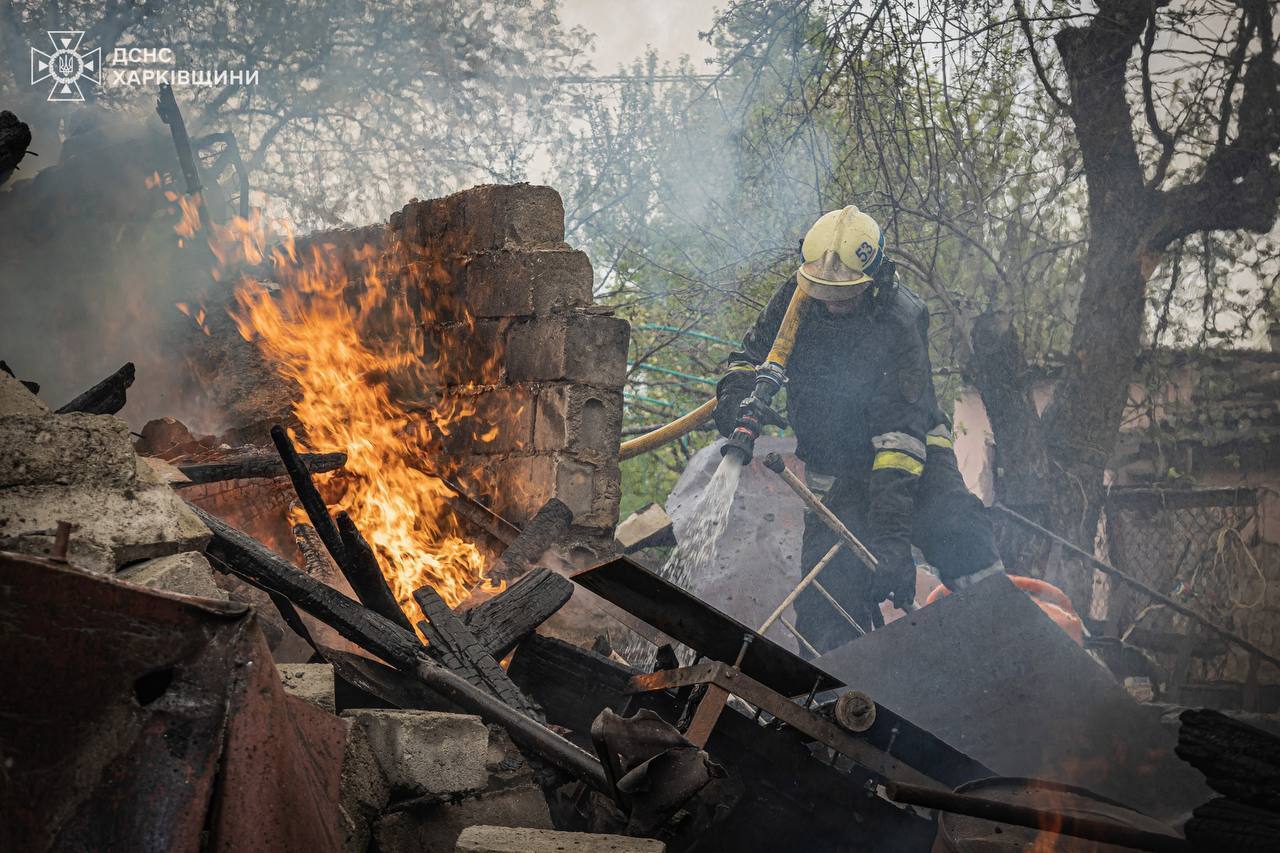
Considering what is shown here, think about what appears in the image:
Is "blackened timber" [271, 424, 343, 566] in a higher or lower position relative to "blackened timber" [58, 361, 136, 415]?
lower

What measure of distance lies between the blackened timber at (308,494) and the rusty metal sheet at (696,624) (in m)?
1.44

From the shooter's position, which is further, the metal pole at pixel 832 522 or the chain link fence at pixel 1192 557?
the chain link fence at pixel 1192 557

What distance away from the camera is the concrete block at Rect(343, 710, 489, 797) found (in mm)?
2818

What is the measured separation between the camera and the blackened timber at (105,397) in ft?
14.2

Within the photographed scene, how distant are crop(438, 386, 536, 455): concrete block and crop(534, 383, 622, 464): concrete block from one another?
3.2 inches

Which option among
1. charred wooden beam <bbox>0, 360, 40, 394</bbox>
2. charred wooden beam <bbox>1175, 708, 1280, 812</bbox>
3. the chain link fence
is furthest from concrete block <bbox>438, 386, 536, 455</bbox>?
the chain link fence

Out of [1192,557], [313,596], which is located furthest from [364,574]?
[1192,557]

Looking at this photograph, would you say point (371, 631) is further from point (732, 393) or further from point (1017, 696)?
point (732, 393)

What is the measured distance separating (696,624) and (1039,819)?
1095 millimetres

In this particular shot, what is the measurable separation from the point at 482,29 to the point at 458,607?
8864 millimetres

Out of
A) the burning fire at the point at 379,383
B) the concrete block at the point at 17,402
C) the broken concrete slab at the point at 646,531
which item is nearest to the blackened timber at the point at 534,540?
the burning fire at the point at 379,383

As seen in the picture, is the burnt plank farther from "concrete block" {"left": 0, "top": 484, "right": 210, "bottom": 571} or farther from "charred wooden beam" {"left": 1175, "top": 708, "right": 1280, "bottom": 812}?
"charred wooden beam" {"left": 1175, "top": 708, "right": 1280, "bottom": 812}

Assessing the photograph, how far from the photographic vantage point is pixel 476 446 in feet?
18.1

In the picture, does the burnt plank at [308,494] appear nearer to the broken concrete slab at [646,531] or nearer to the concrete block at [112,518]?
the concrete block at [112,518]
